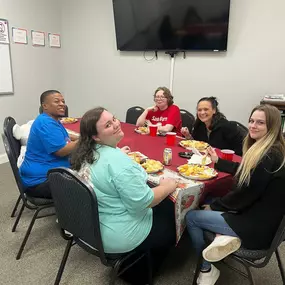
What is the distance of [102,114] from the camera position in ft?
4.70

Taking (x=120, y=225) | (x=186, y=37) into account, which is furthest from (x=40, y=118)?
(x=186, y=37)

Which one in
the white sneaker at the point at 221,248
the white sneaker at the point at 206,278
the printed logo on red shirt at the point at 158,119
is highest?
the printed logo on red shirt at the point at 158,119

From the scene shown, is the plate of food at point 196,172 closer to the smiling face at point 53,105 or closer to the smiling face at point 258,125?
the smiling face at point 258,125

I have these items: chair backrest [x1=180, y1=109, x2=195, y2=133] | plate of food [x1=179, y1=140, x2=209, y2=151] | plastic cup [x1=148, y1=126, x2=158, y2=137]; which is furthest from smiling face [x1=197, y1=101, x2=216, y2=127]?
chair backrest [x1=180, y1=109, x2=195, y2=133]

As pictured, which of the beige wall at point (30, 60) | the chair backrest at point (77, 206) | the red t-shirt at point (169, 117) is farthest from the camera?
the beige wall at point (30, 60)

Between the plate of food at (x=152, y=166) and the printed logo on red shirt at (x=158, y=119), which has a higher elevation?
the printed logo on red shirt at (x=158, y=119)

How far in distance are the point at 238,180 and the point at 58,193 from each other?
3.13 feet

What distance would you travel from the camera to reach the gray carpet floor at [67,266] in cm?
184

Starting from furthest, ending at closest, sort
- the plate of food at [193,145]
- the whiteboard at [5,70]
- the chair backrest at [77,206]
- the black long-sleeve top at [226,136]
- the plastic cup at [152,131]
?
the whiteboard at [5,70], the plastic cup at [152,131], the black long-sleeve top at [226,136], the plate of food at [193,145], the chair backrest at [77,206]

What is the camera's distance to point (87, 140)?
4.68 feet

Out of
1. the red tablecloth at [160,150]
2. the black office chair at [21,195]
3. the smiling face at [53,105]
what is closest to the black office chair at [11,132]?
the black office chair at [21,195]

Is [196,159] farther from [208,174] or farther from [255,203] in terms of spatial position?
[255,203]

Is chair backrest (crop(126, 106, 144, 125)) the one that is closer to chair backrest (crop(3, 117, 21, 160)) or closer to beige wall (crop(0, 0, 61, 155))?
chair backrest (crop(3, 117, 21, 160))

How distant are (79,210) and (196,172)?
0.74 metres
